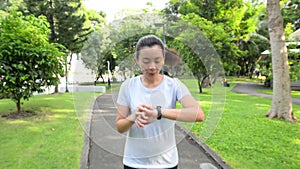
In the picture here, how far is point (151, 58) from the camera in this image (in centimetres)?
123

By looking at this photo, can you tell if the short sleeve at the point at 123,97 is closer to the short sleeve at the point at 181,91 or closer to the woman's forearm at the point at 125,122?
the woman's forearm at the point at 125,122

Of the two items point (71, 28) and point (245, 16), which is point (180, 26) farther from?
point (245, 16)

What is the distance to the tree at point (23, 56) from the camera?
6922mm

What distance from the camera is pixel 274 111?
6.98 meters

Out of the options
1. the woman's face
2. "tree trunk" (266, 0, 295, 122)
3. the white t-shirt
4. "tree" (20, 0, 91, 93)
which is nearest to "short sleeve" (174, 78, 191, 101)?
the white t-shirt

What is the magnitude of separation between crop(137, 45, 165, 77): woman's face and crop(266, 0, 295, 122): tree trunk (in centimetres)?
635

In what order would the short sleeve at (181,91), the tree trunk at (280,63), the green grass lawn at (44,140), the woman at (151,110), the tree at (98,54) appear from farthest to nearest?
the tree trunk at (280,63) < the green grass lawn at (44,140) < the tree at (98,54) < the short sleeve at (181,91) < the woman at (151,110)

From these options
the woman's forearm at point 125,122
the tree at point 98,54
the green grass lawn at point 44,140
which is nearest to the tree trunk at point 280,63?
the green grass lawn at point 44,140

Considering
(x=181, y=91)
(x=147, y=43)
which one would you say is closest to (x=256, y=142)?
(x=181, y=91)

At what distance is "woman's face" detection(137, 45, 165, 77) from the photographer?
1.24 metres

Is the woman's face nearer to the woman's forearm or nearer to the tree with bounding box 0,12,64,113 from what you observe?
the woman's forearm

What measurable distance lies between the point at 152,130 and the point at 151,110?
285 millimetres

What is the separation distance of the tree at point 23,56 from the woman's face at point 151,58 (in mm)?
6565

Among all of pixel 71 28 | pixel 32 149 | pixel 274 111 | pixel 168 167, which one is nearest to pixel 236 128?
pixel 274 111
